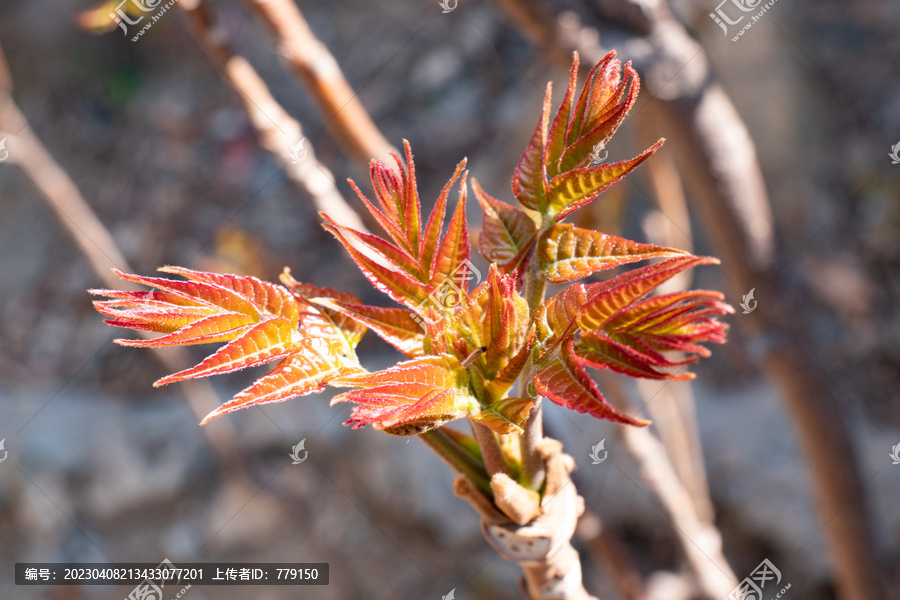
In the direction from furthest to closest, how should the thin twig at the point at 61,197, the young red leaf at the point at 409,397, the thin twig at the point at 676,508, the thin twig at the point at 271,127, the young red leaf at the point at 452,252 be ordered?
the thin twig at the point at 61,197, the thin twig at the point at 676,508, the thin twig at the point at 271,127, the young red leaf at the point at 452,252, the young red leaf at the point at 409,397

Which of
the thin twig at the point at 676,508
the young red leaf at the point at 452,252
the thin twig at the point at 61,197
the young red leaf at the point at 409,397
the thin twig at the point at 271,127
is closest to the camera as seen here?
the young red leaf at the point at 409,397

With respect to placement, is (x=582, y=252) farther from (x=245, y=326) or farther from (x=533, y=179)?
(x=245, y=326)

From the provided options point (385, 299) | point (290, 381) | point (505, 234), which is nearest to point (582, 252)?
point (505, 234)

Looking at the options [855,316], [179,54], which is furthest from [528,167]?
[179,54]

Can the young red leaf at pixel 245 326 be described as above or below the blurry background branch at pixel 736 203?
above

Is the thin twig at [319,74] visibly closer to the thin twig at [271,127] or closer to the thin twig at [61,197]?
the thin twig at [271,127]

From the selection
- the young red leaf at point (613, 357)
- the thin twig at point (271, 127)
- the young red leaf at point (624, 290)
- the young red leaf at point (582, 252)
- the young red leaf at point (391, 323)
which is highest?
the thin twig at point (271, 127)

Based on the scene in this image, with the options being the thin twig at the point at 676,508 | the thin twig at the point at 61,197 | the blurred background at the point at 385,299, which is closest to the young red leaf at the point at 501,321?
the blurred background at the point at 385,299

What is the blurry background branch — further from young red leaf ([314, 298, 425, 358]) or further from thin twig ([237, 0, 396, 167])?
young red leaf ([314, 298, 425, 358])
